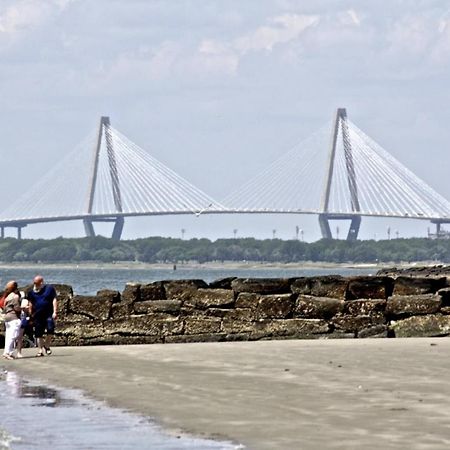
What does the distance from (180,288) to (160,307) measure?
360 millimetres

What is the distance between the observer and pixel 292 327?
17875 mm

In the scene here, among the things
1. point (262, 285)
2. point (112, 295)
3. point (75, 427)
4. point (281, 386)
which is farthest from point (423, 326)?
point (75, 427)

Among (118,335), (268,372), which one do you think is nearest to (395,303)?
(118,335)

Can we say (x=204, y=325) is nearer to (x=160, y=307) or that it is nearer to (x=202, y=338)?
(x=202, y=338)

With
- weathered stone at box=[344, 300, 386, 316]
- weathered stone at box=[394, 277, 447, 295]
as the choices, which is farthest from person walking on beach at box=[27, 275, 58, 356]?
weathered stone at box=[394, 277, 447, 295]

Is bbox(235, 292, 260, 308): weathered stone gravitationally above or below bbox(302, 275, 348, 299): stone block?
below

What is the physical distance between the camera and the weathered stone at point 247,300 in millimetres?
17844

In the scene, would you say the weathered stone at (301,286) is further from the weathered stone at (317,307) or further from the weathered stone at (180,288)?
the weathered stone at (180,288)

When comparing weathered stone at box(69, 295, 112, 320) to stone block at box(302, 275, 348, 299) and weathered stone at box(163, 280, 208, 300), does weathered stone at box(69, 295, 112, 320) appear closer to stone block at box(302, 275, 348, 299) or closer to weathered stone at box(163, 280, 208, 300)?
weathered stone at box(163, 280, 208, 300)

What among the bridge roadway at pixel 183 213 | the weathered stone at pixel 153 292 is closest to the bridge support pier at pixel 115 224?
the bridge roadway at pixel 183 213

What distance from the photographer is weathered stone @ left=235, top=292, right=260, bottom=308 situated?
703 inches

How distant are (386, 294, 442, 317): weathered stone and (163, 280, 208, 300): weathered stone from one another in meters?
2.17

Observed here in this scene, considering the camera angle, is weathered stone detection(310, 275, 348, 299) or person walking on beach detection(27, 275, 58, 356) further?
weathered stone detection(310, 275, 348, 299)

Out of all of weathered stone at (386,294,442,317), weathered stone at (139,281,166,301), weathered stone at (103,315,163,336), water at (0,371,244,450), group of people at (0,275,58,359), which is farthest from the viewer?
weathered stone at (139,281,166,301)
